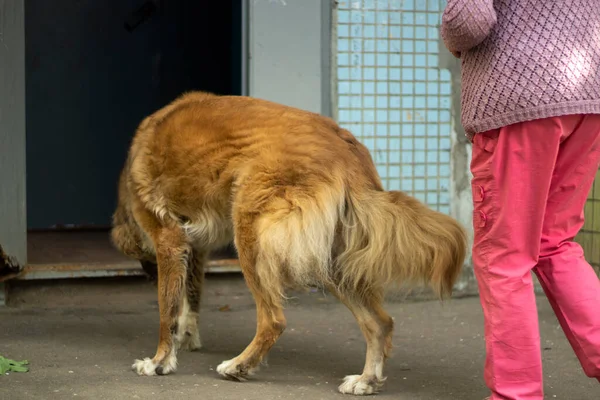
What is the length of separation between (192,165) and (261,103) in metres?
0.46

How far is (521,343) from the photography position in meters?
3.26

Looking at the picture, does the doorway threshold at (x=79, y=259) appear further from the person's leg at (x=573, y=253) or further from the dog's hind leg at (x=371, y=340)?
the person's leg at (x=573, y=253)

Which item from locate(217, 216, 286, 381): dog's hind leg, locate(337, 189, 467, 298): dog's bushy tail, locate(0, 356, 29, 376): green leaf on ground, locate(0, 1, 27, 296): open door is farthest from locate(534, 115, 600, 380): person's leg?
locate(0, 1, 27, 296): open door

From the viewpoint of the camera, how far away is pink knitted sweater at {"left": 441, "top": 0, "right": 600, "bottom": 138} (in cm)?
321

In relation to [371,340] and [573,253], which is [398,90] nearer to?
[371,340]

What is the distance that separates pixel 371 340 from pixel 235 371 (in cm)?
64

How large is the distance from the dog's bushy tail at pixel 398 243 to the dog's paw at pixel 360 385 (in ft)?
1.38

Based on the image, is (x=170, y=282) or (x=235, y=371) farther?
(x=170, y=282)

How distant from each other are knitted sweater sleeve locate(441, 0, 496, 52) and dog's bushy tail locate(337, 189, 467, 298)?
0.85 m

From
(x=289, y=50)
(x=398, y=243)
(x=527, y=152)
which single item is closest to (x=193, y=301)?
(x=398, y=243)

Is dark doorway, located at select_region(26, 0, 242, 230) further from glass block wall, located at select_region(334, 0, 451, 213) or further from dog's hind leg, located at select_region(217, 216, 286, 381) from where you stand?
dog's hind leg, located at select_region(217, 216, 286, 381)

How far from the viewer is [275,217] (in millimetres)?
3869

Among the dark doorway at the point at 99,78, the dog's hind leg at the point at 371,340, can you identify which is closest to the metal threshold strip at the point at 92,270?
the dog's hind leg at the point at 371,340

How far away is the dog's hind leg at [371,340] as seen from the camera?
12.9 feet
